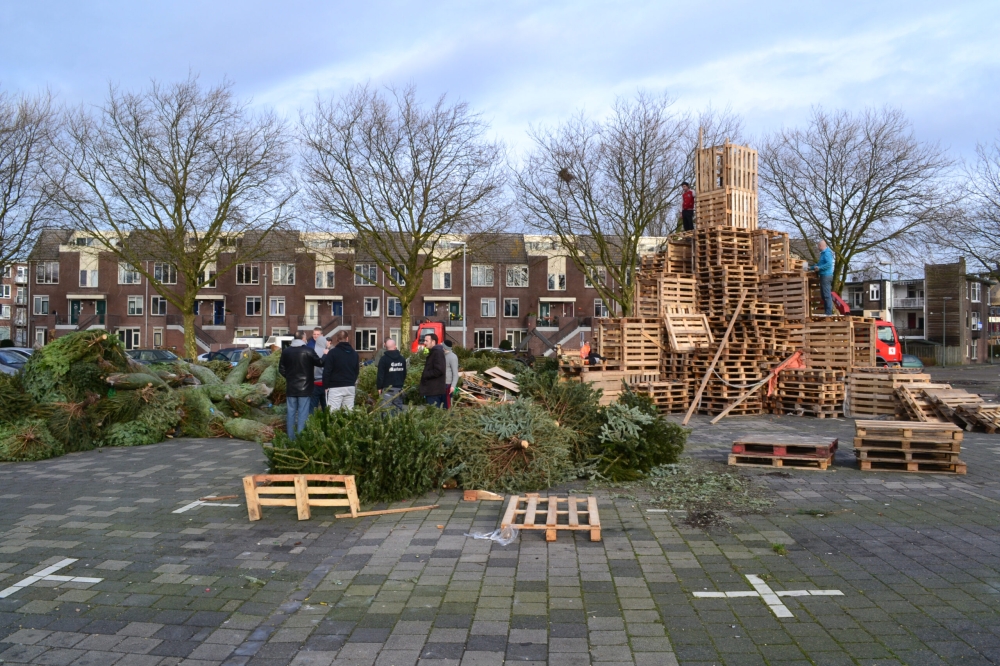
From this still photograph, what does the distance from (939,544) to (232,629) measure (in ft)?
18.9

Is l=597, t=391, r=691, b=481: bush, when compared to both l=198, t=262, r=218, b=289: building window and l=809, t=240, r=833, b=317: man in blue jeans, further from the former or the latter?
l=198, t=262, r=218, b=289: building window

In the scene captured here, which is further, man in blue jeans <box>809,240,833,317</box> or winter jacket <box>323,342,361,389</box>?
man in blue jeans <box>809,240,833,317</box>

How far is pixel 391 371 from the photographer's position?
1238 cm

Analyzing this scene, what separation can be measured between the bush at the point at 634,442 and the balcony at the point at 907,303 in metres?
68.6

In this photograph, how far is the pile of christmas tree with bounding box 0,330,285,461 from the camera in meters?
11.3

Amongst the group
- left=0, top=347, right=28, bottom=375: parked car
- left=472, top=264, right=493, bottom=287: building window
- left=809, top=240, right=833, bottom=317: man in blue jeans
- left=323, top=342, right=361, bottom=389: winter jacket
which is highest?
left=472, top=264, right=493, bottom=287: building window

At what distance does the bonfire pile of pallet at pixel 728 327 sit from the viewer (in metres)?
17.0

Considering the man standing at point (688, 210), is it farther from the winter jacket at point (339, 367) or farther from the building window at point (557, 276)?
the building window at point (557, 276)

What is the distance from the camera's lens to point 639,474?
896 centimetres

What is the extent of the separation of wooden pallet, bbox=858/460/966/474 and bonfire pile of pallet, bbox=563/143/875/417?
638cm

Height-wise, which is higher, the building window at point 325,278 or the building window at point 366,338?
the building window at point 325,278

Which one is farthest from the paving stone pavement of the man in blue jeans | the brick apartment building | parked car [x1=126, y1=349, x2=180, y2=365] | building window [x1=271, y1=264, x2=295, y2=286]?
building window [x1=271, y1=264, x2=295, y2=286]

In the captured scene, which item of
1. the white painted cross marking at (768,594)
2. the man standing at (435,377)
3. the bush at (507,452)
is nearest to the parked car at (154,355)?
the man standing at (435,377)

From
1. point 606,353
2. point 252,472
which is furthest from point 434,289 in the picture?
point 252,472
